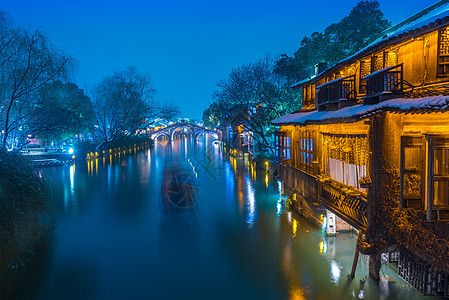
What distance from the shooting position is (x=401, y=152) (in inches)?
332

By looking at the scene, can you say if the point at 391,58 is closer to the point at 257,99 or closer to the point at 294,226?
the point at 294,226

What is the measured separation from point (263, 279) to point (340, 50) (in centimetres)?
2372

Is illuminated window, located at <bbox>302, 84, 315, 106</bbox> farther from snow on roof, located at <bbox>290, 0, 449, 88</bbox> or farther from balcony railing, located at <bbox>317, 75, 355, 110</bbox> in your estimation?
balcony railing, located at <bbox>317, 75, 355, 110</bbox>

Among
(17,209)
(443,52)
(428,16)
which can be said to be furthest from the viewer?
(17,209)

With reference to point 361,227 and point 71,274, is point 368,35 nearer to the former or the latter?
point 361,227

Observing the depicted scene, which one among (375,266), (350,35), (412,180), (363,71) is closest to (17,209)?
(412,180)

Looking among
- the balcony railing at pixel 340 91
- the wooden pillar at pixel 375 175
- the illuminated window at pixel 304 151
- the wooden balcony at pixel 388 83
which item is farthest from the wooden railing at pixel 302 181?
the wooden balcony at pixel 388 83

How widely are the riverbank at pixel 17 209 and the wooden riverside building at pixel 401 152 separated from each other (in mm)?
11706

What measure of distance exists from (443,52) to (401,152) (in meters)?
2.96

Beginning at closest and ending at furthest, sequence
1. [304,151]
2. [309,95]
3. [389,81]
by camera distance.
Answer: [389,81], [304,151], [309,95]

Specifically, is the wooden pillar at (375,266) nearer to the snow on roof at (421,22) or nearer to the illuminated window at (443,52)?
the illuminated window at (443,52)

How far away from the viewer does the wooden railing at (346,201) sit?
1093 centimetres

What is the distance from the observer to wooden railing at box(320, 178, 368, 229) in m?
10.9

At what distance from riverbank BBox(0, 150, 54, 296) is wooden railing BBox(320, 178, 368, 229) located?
11.8m
